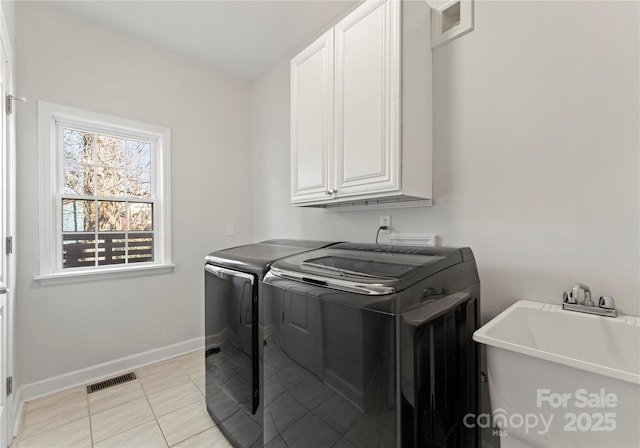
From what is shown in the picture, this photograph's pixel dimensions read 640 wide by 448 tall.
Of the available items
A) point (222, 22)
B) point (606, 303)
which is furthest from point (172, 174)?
point (606, 303)

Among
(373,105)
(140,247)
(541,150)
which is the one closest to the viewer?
(541,150)

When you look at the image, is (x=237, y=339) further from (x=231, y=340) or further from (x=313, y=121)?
(x=313, y=121)

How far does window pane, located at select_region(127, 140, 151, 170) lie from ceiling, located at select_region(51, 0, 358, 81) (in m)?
0.92

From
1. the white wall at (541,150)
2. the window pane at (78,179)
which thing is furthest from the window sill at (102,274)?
the white wall at (541,150)

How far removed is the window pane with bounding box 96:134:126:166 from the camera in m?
2.52

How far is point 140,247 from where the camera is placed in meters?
2.71

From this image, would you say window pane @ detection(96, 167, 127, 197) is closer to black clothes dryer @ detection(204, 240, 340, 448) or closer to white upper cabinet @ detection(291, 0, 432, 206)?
black clothes dryer @ detection(204, 240, 340, 448)

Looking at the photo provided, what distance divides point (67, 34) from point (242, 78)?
4.86 feet

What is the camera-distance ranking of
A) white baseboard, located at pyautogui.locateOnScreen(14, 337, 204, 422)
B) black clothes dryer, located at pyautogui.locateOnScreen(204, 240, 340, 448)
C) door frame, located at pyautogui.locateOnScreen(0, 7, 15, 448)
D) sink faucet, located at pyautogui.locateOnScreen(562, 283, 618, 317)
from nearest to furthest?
sink faucet, located at pyautogui.locateOnScreen(562, 283, 618, 317)
black clothes dryer, located at pyautogui.locateOnScreen(204, 240, 340, 448)
door frame, located at pyautogui.locateOnScreen(0, 7, 15, 448)
white baseboard, located at pyautogui.locateOnScreen(14, 337, 204, 422)

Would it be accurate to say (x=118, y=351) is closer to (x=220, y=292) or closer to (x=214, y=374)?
(x=214, y=374)

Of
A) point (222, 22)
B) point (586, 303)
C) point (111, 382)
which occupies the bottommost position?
point (111, 382)

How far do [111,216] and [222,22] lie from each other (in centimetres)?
189

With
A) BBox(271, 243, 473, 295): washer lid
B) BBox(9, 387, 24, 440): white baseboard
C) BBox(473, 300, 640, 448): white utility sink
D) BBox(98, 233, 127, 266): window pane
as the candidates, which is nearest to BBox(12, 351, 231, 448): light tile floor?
BBox(9, 387, 24, 440): white baseboard

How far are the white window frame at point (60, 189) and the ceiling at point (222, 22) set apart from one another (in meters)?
0.76
